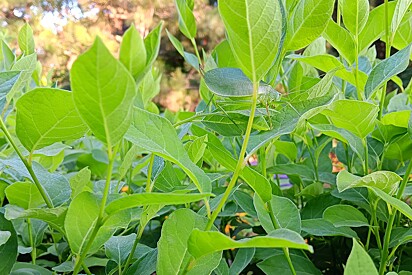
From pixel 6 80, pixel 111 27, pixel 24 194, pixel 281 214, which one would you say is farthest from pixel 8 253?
pixel 111 27

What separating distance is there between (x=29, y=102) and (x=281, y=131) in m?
0.20

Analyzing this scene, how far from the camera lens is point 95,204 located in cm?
37

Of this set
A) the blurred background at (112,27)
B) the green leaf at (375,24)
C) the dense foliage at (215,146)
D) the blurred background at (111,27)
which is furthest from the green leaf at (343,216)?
the blurred background at (111,27)

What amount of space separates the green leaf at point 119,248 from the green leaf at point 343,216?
0.21 metres

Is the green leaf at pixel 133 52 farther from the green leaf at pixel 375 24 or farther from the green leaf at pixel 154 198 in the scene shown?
the green leaf at pixel 375 24

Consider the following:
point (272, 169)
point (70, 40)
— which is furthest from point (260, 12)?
point (70, 40)

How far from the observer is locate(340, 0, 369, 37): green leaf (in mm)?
503

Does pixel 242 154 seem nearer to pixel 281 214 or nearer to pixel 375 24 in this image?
pixel 281 214

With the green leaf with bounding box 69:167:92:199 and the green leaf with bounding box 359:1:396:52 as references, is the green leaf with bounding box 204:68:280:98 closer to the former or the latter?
the green leaf with bounding box 69:167:92:199

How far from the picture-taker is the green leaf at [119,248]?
1.49 feet

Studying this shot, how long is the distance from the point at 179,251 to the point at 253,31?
0.59 feet

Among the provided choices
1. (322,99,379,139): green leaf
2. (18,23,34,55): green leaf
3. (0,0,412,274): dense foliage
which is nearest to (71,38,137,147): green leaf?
(0,0,412,274): dense foliage

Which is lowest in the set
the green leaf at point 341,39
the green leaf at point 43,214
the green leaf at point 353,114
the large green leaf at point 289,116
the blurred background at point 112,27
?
the blurred background at point 112,27

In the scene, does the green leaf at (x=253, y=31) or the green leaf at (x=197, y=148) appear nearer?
the green leaf at (x=253, y=31)
